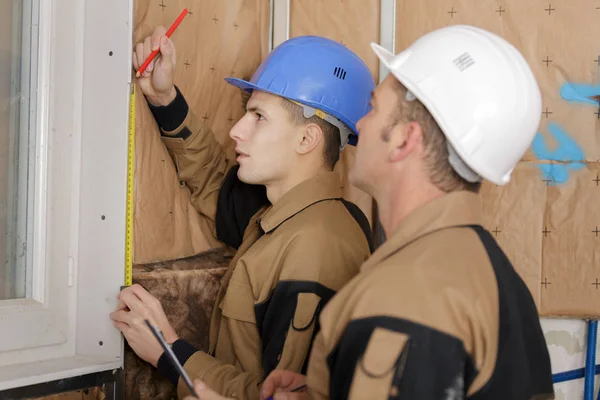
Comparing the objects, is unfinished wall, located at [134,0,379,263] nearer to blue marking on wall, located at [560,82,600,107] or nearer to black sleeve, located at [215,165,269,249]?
black sleeve, located at [215,165,269,249]

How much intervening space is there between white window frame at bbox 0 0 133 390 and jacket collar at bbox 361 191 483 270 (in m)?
0.82

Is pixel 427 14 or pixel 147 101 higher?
pixel 427 14

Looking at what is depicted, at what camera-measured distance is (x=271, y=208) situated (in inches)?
71.2

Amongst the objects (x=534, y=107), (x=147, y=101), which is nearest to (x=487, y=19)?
(x=534, y=107)

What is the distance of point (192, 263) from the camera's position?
2002mm

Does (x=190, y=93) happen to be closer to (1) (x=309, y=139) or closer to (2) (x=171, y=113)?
(2) (x=171, y=113)

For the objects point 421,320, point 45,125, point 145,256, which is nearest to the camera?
point 421,320

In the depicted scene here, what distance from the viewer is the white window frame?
1720 mm

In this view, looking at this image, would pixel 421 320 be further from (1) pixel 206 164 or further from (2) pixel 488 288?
(1) pixel 206 164

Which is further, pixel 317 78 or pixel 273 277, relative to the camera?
pixel 317 78

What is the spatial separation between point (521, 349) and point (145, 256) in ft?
3.53

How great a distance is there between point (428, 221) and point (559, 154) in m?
0.94

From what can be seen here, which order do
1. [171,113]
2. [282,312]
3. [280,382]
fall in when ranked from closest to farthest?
[280,382] < [282,312] < [171,113]

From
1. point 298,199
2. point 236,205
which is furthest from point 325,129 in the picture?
point 236,205
